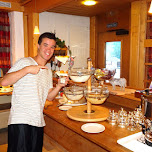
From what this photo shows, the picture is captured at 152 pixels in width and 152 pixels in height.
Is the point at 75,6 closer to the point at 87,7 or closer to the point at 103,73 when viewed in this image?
the point at 87,7

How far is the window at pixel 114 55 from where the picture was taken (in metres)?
5.83

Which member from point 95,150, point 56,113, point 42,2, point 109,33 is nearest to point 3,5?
point 42,2

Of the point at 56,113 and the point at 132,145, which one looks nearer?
A: the point at 132,145

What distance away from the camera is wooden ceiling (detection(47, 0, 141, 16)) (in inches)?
189

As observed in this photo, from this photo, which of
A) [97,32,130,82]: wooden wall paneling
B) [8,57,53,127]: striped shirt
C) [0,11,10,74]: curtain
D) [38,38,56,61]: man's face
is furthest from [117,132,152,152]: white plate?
[0,11,10,74]: curtain

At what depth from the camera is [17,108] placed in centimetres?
176

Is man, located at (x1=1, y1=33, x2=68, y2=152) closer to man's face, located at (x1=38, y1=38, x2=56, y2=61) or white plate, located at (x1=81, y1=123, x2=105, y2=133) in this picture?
man's face, located at (x1=38, y1=38, x2=56, y2=61)

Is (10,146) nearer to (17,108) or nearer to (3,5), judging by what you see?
(17,108)

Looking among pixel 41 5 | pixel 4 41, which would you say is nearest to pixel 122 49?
pixel 41 5

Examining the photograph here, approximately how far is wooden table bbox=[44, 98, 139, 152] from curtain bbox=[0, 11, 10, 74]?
3.56 meters

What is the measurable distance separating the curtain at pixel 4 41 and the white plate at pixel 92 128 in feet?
14.6

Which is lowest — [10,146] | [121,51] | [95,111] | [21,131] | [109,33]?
[10,146]

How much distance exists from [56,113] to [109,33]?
4591mm

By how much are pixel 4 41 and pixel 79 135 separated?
4472mm
